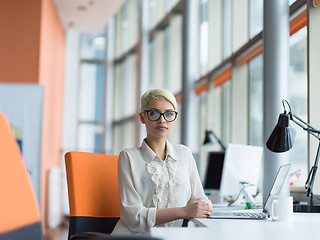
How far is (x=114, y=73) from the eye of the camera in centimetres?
1295

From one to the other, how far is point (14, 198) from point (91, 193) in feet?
2.40

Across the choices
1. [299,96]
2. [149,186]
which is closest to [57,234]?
[299,96]

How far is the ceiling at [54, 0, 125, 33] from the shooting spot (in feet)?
27.1

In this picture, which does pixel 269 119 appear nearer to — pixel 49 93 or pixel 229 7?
pixel 229 7

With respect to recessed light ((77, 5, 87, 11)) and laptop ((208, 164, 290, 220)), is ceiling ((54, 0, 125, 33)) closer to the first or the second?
recessed light ((77, 5, 87, 11))

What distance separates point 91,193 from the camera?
2.25 m

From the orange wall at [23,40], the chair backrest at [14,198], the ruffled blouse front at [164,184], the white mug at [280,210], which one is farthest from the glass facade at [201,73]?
the chair backrest at [14,198]

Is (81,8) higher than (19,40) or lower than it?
higher

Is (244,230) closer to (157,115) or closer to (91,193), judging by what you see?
(157,115)

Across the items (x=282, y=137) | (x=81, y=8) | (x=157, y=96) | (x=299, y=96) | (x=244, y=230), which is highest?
(x=81, y=8)

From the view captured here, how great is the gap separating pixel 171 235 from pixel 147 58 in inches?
349

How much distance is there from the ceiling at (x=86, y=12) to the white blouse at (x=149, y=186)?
6386mm

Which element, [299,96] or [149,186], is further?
[299,96]

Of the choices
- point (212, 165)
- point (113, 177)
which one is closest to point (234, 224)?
point (113, 177)
